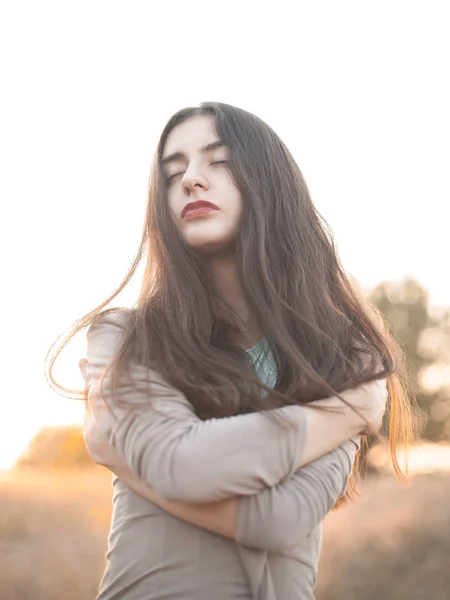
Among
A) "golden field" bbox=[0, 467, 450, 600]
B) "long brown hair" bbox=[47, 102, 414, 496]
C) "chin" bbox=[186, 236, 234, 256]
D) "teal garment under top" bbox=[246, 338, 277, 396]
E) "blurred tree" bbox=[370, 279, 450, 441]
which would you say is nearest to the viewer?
"long brown hair" bbox=[47, 102, 414, 496]

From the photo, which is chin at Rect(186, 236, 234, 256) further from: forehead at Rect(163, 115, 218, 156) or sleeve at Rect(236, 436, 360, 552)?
sleeve at Rect(236, 436, 360, 552)

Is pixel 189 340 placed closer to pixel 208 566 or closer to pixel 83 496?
pixel 208 566

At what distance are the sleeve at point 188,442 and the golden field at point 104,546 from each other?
11.7 ft

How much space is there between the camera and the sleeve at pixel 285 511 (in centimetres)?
153

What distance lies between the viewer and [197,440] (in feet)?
4.99

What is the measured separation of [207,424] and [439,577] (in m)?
4.58

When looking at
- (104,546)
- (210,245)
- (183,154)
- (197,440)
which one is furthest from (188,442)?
(104,546)

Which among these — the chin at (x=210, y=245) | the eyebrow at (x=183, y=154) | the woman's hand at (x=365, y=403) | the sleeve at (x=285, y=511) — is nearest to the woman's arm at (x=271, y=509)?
the sleeve at (x=285, y=511)

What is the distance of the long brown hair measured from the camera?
1.72 metres

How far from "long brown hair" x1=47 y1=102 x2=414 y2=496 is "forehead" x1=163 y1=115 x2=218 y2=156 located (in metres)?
0.03

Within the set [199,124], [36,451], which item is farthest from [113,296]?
[36,451]

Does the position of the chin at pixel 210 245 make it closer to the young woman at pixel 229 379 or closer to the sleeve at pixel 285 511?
the young woman at pixel 229 379

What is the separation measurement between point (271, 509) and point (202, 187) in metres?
0.85

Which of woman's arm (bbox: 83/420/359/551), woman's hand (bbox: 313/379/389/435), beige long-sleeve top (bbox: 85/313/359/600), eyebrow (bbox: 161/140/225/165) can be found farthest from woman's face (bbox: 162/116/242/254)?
woman's arm (bbox: 83/420/359/551)
